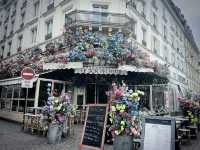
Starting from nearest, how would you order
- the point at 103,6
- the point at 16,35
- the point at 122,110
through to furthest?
1. the point at 122,110
2. the point at 103,6
3. the point at 16,35

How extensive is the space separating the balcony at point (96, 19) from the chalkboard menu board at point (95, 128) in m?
9.84

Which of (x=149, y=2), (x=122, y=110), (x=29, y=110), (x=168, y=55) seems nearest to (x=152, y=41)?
(x=149, y=2)

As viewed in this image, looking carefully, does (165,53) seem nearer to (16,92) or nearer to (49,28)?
(49,28)

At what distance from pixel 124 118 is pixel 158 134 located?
3.42 feet

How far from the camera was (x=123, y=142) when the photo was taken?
5.22m

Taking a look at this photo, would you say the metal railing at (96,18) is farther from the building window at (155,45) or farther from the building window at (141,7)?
the building window at (155,45)

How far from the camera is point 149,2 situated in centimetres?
2134

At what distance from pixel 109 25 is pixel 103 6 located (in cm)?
204

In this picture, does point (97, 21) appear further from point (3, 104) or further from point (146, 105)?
point (3, 104)

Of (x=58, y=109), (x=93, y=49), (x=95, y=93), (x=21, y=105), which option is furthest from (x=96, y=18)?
(x=58, y=109)

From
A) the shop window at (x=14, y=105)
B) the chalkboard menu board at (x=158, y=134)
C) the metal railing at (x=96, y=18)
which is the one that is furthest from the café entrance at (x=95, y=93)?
the chalkboard menu board at (x=158, y=134)

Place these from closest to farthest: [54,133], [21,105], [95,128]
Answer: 1. [95,128]
2. [54,133]
3. [21,105]

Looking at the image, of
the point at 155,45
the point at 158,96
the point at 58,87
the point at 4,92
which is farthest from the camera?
the point at 155,45

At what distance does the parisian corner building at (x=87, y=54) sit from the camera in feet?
43.9
